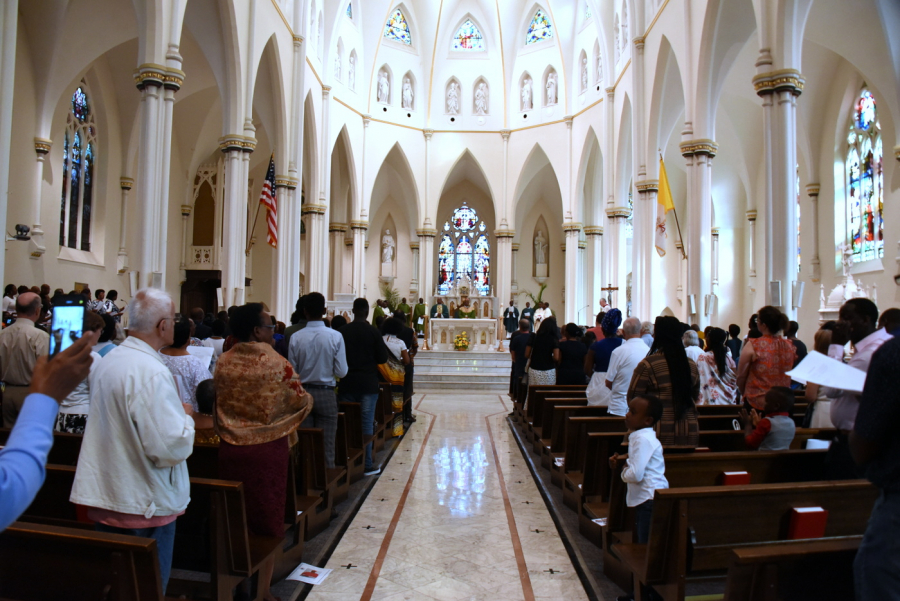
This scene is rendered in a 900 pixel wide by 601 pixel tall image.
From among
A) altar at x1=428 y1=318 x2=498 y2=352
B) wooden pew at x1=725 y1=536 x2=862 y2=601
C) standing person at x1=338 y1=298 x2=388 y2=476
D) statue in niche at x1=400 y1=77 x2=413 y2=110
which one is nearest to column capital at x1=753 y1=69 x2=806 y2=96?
standing person at x1=338 y1=298 x2=388 y2=476

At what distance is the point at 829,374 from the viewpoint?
2043 mm

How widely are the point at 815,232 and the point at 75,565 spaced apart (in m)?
18.6

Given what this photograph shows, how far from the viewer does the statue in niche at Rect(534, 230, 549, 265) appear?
1180 inches

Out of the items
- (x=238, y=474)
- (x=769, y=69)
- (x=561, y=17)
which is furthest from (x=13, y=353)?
(x=561, y=17)

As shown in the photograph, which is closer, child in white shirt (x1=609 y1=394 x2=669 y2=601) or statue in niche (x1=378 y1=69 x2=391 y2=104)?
child in white shirt (x1=609 y1=394 x2=669 y2=601)

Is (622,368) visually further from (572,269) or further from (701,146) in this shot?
(572,269)

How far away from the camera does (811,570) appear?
223 centimetres

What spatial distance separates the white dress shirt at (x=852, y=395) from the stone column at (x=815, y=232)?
593 inches

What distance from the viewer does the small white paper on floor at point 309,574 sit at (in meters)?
3.90

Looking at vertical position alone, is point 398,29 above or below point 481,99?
above

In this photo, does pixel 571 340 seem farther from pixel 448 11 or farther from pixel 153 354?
pixel 448 11

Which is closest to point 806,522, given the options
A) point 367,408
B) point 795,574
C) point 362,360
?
point 795,574

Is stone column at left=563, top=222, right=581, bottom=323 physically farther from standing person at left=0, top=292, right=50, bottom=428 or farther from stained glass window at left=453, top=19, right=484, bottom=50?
standing person at left=0, top=292, right=50, bottom=428

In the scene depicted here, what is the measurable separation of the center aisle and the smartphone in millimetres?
2634
